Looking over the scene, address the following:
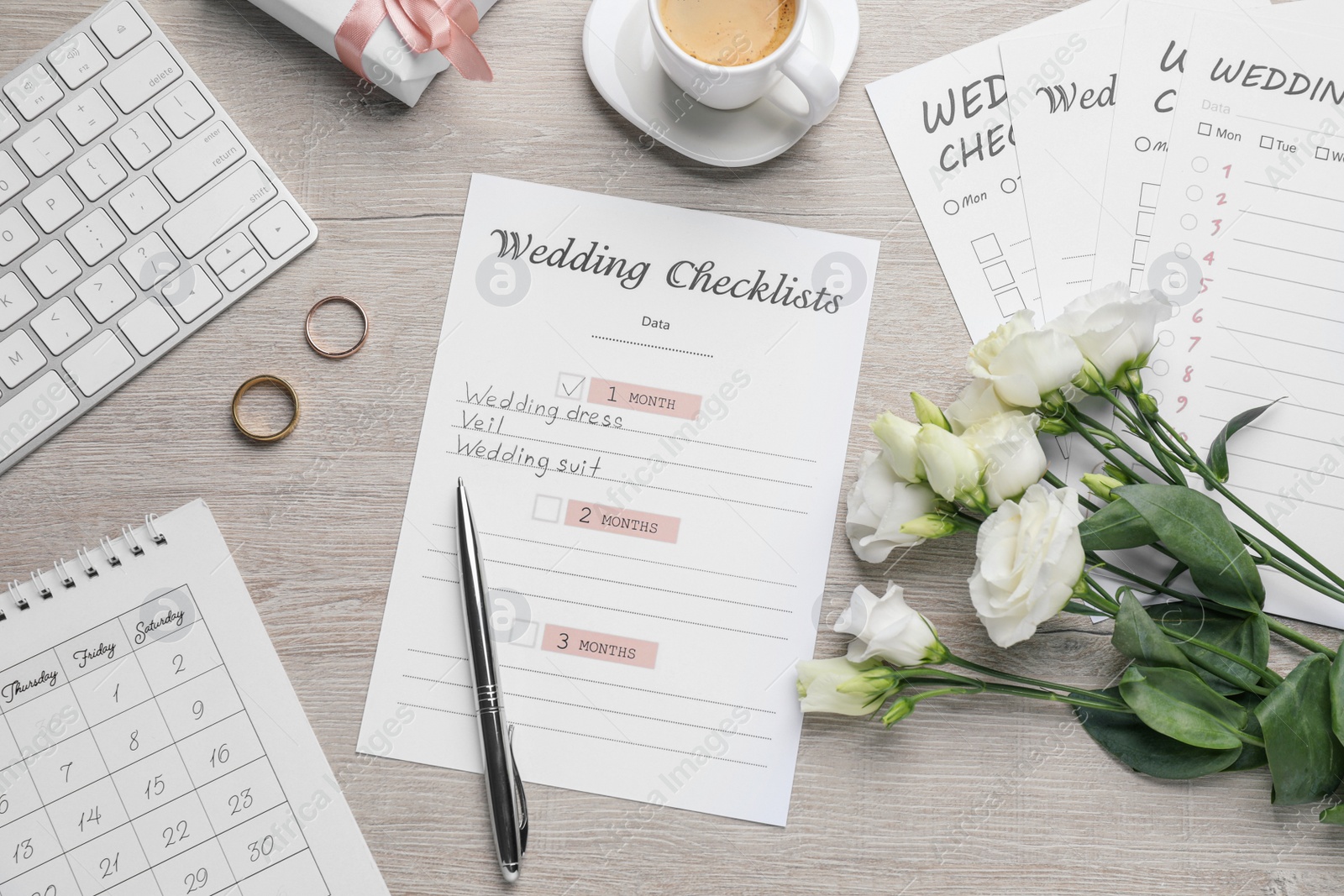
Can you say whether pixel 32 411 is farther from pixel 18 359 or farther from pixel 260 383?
pixel 260 383

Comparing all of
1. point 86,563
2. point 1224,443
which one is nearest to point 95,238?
point 86,563

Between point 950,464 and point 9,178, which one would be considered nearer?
point 950,464

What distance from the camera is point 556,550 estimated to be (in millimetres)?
680

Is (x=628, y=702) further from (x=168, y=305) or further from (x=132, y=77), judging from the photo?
(x=132, y=77)

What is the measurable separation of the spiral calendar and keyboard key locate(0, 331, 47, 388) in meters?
0.15

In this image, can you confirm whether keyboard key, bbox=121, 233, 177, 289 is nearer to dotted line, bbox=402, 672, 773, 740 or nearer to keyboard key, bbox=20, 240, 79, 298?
keyboard key, bbox=20, 240, 79, 298

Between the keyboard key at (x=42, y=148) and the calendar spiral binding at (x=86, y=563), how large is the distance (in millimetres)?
302

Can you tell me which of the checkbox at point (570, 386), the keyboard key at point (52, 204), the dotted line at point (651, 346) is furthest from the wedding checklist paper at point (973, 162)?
the keyboard key at point (52, 204)

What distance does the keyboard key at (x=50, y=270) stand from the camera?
2.21 feet

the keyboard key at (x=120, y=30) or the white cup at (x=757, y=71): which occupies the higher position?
the white cup at (x=757, y=71)

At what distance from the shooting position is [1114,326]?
2.02ft

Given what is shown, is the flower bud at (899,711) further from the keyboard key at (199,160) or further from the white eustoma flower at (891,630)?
the keyboard key at (199,160)

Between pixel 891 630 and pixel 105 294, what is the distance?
0.68 m

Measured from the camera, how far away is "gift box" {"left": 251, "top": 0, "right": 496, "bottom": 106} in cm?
66
